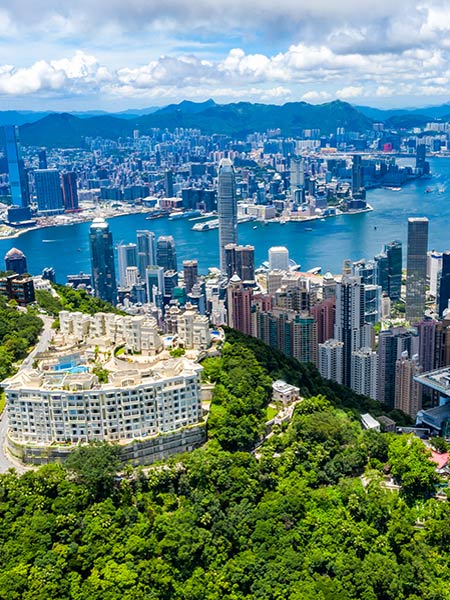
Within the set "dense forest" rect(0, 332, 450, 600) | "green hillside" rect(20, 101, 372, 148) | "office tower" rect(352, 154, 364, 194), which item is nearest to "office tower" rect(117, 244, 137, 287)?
"dense forest" rect(0, 332, 450, 600)

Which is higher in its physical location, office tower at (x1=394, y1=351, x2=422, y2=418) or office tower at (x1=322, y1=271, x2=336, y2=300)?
office tower at (x1=322, y1=271, x2=336, y2=300)

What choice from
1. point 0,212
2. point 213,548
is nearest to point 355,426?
point 213,548

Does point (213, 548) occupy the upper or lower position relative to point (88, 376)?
lower

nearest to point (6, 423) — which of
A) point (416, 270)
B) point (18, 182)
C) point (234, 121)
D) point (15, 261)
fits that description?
point (15, 261)

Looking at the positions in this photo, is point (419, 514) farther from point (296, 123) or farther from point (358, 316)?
point (296, 123)

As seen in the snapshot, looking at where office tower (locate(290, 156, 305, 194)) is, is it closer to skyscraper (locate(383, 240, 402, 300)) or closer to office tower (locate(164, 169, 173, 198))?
office tower (locate(164, 169, 173, 198))

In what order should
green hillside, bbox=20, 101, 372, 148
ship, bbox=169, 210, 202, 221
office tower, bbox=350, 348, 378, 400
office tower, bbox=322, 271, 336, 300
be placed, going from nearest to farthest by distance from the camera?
office tower, bbox=350, 348, 378, 400 < office tower, bbox=322, 271, 336, 300 < ship, bbox=169, 210, 202, 221 < green hillside, bbox=20, 101, 372, 148

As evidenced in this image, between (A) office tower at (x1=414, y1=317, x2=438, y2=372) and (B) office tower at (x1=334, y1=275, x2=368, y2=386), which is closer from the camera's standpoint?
(A) office tower at (x1=414, y1=317, x2=438, y2=372)

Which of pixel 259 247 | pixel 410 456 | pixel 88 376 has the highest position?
pixel 88 376
